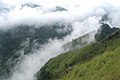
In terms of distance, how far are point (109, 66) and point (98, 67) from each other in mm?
17789

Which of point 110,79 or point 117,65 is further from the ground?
point 117,65

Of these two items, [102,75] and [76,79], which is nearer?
[102,75]

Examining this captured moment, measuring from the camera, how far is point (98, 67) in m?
187

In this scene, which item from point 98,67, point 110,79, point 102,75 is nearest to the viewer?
point 110,79

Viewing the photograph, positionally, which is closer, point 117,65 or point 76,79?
point 117,65

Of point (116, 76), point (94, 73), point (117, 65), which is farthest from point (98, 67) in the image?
point (116, 76)

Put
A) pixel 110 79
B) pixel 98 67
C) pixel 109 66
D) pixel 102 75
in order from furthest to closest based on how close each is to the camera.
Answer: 1. pixel 98 67
2. pixel 109 66
3. pixel 102 75
4. pixel 110 79

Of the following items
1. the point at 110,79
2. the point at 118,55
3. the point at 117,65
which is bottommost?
the point at 110,79

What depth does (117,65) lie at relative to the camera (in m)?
163

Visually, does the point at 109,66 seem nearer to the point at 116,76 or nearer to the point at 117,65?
the point at 117,65

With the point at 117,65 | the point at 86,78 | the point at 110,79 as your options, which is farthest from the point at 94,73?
the point at 110,79

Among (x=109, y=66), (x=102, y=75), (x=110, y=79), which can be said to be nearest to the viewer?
(x=110, y=79)

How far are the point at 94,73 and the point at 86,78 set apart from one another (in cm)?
534

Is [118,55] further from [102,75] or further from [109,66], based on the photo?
[102,75]
